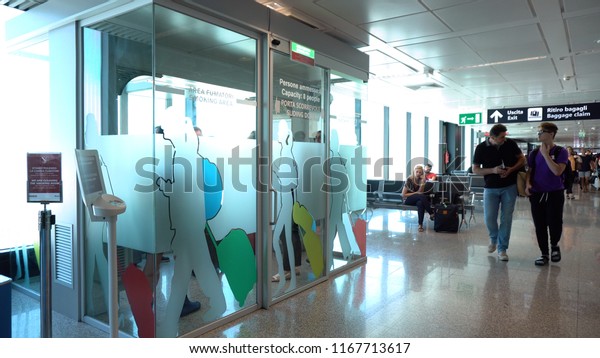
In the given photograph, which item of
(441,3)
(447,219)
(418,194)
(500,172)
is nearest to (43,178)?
(441,3)

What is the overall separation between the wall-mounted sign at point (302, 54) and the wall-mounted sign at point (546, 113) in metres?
9.14

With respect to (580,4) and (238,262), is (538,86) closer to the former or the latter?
(580,4)

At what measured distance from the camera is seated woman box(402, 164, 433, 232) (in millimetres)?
7852

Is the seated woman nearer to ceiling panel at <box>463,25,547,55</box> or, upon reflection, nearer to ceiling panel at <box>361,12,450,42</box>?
ceiling panel at <box>463,25,547,55</box>

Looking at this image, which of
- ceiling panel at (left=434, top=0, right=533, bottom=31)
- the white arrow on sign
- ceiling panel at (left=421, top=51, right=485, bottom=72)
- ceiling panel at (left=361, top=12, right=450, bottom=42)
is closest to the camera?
ceiling panel at (left=434, top=0, right=533, bottom=31)

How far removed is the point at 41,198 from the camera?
8.30 feet

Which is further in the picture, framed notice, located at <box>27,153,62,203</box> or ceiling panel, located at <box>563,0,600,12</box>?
ceiling panel, located at <box>563,0,600,12</box>

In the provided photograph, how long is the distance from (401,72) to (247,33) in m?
4.51

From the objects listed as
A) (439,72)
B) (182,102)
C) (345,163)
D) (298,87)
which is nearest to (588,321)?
(345,163)

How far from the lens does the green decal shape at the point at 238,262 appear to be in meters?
3.37

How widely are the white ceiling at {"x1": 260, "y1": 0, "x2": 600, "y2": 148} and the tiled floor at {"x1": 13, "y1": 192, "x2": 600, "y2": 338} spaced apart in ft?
9.07

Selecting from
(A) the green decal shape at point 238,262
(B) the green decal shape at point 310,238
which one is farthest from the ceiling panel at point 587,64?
(A) the green decal shape at point 238,262

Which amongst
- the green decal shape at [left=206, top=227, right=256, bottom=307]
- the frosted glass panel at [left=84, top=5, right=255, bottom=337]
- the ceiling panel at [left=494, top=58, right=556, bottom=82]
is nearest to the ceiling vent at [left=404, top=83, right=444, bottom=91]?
the ceiling panel at [left=494, top=58, right=556, bottom=82]

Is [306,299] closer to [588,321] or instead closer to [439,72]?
[588,321]
